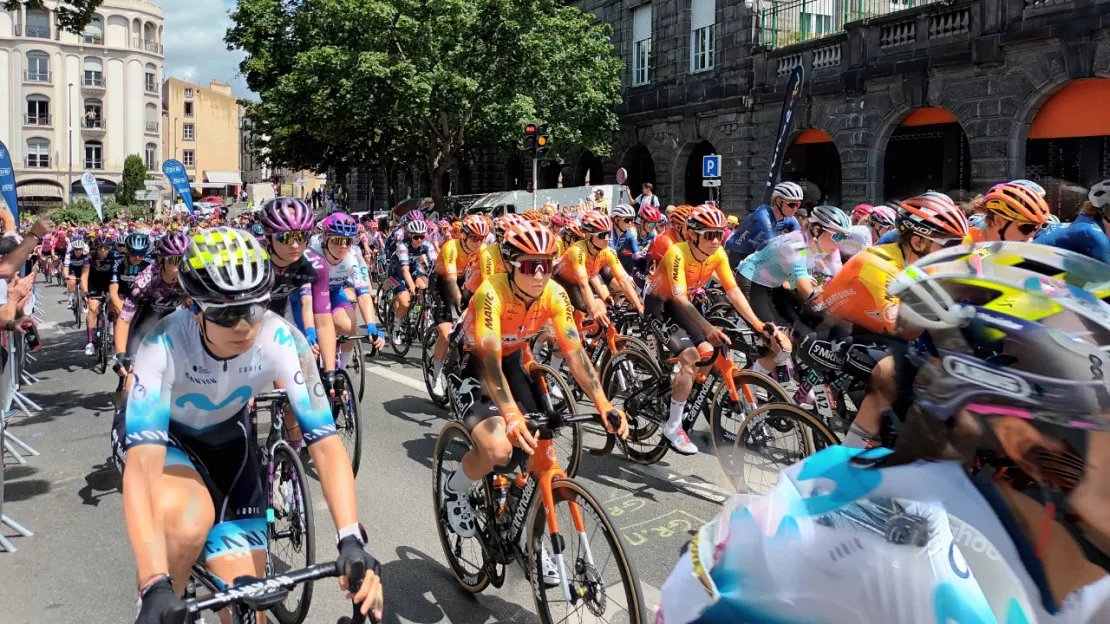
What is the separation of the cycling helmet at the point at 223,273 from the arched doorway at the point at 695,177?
24879 mm

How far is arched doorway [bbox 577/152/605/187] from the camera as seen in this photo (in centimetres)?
3275

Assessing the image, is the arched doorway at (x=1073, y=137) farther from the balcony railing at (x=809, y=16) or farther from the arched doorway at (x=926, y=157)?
the balcony railing at (x=809, y=16)

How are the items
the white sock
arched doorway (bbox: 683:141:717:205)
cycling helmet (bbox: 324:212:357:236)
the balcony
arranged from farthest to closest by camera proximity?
1. the balcony
2. arched doorway (bbox: 683:141:717:205)
3. cycling helmet (bbox: 324:212:357:236)
4. the white sock

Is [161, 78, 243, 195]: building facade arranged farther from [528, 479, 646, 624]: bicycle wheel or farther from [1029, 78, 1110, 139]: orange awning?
[528, 479, 646, 624]: bicycle wheel

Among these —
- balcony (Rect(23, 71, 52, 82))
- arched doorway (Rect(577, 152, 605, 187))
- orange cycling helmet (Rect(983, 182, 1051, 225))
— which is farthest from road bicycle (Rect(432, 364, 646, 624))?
balcony (Rect(23, 71, 52, 82))

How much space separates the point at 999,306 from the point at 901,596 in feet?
1.74

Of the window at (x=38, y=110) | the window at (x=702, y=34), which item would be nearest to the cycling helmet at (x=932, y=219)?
the window at (x=702, y=34)

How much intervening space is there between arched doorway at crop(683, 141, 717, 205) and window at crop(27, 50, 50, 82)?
67899 millimetres

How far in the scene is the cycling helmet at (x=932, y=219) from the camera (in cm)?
481

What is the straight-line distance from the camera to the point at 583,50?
89.0ft

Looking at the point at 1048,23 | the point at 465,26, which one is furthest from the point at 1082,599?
the point at 465,26

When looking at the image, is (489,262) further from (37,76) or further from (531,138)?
(37,76)

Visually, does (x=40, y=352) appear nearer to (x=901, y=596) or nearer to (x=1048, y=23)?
(x=901, y=596)

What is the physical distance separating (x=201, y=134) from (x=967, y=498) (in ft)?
365
